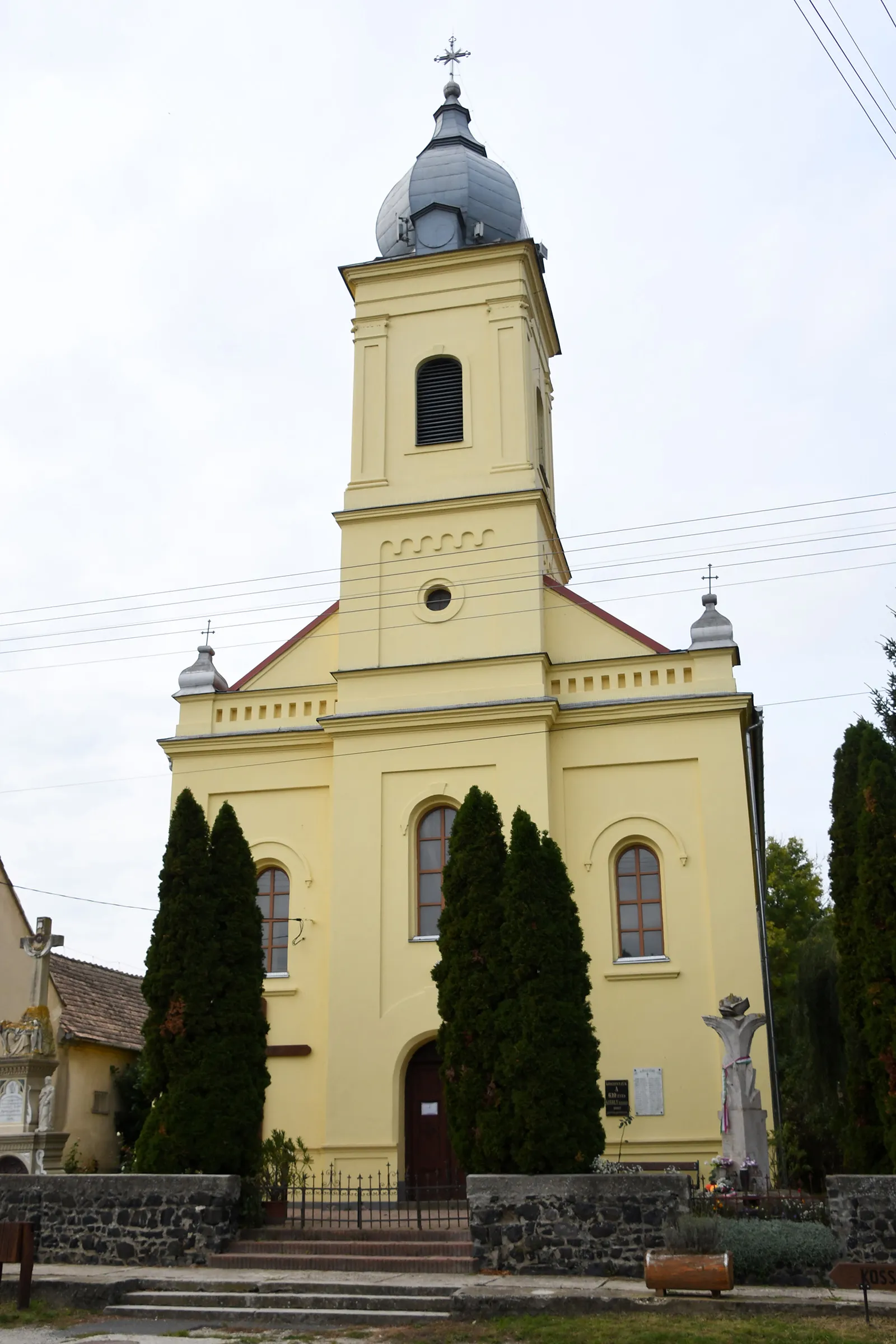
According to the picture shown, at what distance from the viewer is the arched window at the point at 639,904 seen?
2080cm

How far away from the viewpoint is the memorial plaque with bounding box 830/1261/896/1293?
11336mm

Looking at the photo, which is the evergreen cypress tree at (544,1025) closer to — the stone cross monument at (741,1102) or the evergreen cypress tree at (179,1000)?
the stone cross monument at (741,1102)

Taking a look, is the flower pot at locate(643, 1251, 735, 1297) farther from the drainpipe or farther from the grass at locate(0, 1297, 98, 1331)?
the drainpipe

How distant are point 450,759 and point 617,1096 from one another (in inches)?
236

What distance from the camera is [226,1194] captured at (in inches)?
581

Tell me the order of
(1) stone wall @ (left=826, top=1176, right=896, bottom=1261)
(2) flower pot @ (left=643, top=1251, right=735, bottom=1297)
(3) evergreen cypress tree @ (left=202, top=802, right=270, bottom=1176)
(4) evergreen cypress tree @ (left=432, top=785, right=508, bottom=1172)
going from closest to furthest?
(2) flower pot @ (left=643, top=1251, right=735, bottom=1297) → (1) stone wall @ (left=826, top=1176, right=896, bottom=1261) → (4) evergreen cypress tree @ (left=432, top=785, right=508, bottom=1172) → (3) evergreen cypress tree @ (left=202, top=802, right=270, bottom=1176)

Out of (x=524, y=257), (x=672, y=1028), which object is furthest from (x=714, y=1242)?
(x=524, y=257)

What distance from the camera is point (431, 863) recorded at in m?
21.8

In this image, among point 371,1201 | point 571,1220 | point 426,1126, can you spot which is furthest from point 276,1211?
point 426,1126

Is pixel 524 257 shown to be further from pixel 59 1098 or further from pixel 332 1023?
pixel 59 1098

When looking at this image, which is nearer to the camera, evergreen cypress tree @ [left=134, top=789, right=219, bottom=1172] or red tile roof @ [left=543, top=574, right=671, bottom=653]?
evergreen cypress tree @ [left=134, top=789, right=219, bottom=1172]

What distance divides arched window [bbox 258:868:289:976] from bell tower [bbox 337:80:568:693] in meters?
3.32

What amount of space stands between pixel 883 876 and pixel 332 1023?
9.60 metres

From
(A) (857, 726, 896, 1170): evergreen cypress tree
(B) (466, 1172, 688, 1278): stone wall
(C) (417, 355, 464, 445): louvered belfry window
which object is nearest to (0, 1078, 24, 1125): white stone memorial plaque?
(B) (466, 1172, 688, 1278): stone wall
